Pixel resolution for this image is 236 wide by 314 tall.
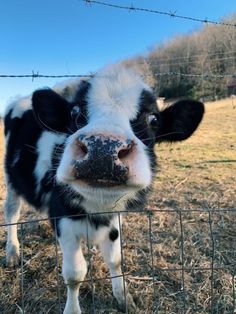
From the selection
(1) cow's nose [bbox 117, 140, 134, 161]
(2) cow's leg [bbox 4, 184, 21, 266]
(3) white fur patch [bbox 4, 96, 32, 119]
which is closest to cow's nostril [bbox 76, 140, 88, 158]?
(1) cow's nose [bbox 117, 140, 134, 161]

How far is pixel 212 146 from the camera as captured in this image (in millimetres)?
11531

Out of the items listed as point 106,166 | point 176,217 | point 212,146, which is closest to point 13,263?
point 176,217

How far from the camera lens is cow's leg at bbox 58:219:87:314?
11.1ft

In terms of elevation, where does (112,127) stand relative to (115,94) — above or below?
below

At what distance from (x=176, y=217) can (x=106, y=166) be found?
11.5 ft

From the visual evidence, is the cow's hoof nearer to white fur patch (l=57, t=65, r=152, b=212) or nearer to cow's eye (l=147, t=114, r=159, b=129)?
white fur patch (l=57, t=65, r=152, b=212)

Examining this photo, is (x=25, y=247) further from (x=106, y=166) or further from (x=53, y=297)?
Answer: (x=106, y=166)

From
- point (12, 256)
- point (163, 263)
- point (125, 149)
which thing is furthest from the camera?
point (12, 256)

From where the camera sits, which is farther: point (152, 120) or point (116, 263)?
point (116, 263)

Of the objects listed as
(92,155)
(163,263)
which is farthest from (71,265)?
(92,155)

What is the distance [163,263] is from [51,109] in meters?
1.91

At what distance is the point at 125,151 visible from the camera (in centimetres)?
227

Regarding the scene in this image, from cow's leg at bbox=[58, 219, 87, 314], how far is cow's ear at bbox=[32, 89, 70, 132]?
0.90 m

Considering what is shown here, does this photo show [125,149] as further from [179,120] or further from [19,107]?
[19,107]
